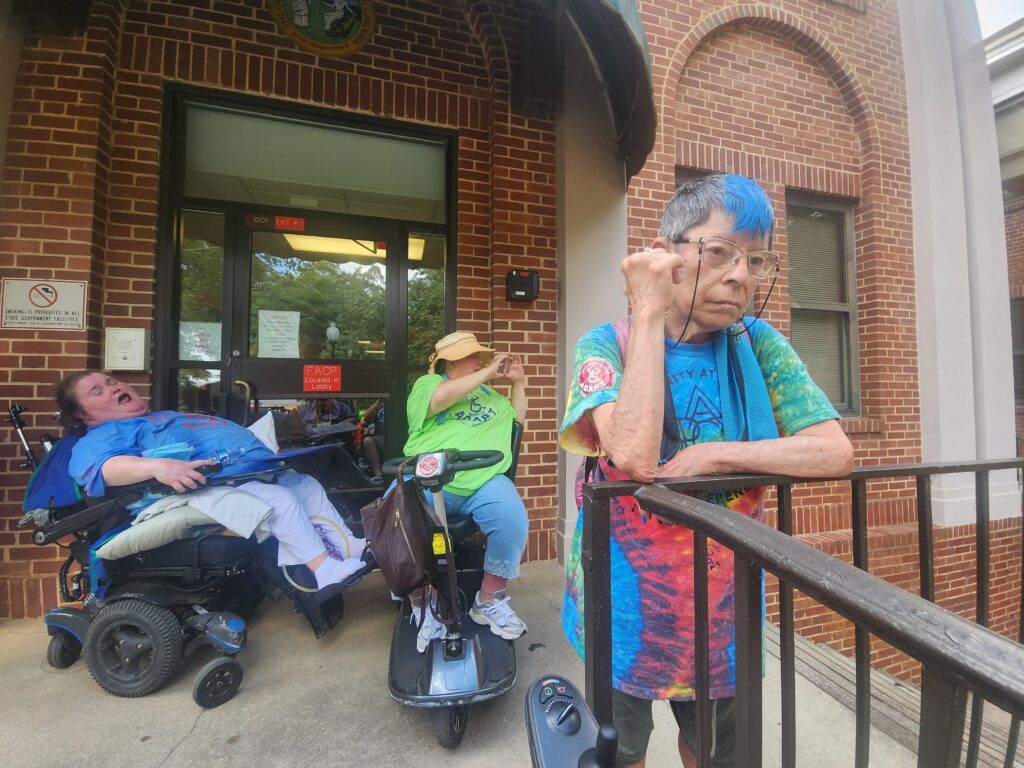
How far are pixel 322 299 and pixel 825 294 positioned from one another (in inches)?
183

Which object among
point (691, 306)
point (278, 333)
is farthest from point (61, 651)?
point (691, 306)

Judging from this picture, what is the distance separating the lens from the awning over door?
236cm

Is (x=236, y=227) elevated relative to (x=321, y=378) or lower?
elevated

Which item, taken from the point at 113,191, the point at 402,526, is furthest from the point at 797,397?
the point at 113,191

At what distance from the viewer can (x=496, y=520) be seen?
221 cm

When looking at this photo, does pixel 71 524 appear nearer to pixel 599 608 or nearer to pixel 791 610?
pixel 599 608

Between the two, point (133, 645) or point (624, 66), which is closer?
point (133, 645)

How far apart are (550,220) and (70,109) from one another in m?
3.09

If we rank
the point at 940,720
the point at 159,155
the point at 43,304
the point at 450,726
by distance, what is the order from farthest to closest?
the point at 159,155
the point at 43,304
the point at 450,726
the point at 940,720

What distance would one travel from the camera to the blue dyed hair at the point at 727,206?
1067 millimetres

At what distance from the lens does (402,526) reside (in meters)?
1.78

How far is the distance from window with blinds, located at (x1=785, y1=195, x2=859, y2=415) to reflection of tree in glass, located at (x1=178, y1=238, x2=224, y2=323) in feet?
16.0

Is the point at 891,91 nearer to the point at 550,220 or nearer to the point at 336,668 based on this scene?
the point at 550,220

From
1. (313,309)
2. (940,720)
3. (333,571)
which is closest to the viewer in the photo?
(940,720)
